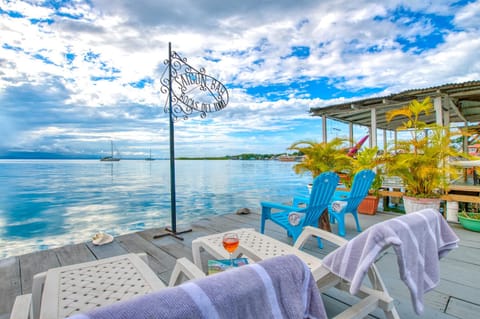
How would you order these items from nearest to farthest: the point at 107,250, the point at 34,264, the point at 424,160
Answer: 1. the point at 34,264
2. the point at 107,250
3. the point at 424,160

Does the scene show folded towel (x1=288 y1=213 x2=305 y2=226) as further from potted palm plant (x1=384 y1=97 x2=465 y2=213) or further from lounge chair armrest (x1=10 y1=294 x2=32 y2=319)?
lounge chair armrest (x1=10 y1=294 x2=32 y2=319)

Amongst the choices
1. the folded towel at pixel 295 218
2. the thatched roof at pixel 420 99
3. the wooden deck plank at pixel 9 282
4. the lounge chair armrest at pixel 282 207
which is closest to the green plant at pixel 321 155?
the lounge chair armrest at pixel 282 207

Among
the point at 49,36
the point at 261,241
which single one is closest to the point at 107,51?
the point at 49,36

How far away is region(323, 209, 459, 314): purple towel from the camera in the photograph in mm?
1062

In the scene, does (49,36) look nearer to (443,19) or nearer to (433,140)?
(433,140)

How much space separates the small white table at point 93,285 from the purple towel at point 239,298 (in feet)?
2.52

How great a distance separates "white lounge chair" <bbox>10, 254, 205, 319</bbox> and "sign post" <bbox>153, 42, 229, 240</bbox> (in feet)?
6.82

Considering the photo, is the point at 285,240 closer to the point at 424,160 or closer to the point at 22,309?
the point at 424,160

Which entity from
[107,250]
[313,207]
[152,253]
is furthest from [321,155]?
[107,250]

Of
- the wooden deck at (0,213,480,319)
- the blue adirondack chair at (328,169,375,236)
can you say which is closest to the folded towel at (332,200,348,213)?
the blue adirondack chair at (328,169,375,236)

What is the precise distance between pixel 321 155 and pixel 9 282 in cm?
377

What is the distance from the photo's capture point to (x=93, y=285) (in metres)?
1.38

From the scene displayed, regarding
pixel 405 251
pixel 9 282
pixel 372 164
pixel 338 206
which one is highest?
pixel 372 164

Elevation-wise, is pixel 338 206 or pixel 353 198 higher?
pixel 353 198
